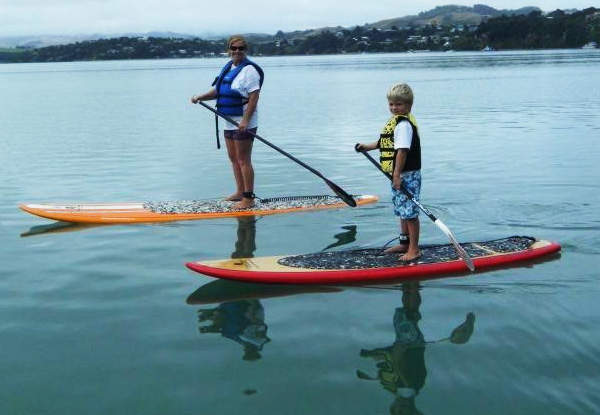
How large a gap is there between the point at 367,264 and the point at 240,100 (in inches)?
149

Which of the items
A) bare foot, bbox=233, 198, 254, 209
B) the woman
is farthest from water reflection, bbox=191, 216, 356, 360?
the woman

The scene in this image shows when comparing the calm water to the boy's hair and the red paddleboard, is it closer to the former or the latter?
the red paddleboard

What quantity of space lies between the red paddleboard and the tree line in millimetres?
127395

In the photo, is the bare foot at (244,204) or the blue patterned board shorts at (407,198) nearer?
the blue patterned board shorts at (407,198)

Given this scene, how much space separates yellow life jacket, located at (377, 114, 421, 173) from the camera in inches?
278

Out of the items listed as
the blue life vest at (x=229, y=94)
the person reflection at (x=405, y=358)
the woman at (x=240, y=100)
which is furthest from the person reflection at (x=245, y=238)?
the person reflection at (x=405, y=358)

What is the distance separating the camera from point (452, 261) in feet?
23.7

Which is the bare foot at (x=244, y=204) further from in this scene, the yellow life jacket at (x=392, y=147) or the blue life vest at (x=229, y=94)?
the yellow life jacket at (x=392, y=147)

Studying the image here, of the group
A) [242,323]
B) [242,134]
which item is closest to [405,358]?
[242,323]

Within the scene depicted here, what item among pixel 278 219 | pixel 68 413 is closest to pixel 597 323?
pixel 68 413

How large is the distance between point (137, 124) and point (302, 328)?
67.0 feet

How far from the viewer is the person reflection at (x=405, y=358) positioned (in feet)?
15.5

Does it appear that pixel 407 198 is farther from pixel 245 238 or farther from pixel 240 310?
pixel 245 238

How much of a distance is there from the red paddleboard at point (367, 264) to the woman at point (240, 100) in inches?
116
